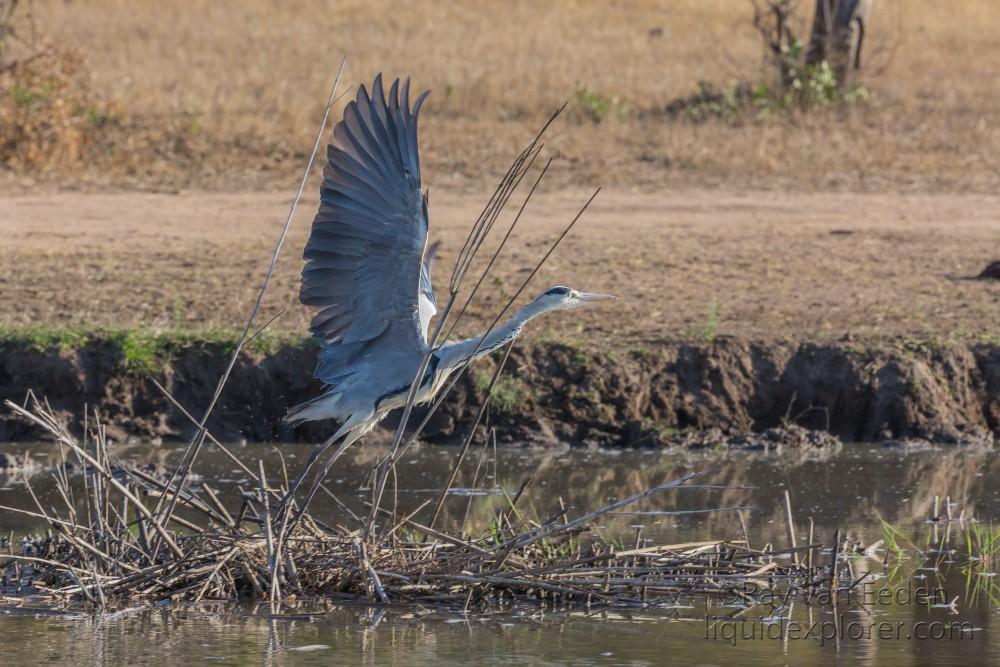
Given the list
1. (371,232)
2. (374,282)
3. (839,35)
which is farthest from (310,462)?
(839,35)

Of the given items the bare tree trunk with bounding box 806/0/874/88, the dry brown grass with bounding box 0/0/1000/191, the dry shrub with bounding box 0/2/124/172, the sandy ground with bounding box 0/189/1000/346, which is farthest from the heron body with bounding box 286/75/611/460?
the bare tree trunk with bounding box 806/0/874/88

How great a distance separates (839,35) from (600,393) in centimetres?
900

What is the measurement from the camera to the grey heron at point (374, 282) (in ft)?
18.6

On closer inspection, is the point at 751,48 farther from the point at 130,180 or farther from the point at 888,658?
the point at 888,658

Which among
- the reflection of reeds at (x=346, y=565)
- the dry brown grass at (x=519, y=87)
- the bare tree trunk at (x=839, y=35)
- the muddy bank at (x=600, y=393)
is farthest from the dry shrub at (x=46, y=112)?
the reflection of reeds at (x=346, y=565)

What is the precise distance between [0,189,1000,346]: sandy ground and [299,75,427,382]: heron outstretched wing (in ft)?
10.3

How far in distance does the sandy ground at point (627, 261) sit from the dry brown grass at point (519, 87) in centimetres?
99

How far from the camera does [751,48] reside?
815 inches

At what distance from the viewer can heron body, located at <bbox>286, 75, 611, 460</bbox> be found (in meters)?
5.66

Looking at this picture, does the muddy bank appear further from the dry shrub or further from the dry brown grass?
the dry shrub

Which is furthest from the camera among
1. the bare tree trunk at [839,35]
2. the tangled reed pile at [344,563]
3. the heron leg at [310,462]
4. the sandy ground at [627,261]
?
the bare tree trunk at [839,35]

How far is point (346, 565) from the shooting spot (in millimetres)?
5660

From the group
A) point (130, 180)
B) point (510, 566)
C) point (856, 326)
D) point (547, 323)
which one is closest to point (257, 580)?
point (510, 566)

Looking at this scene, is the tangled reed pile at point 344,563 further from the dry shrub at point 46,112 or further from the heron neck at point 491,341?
the dry shrub at point 46,112
